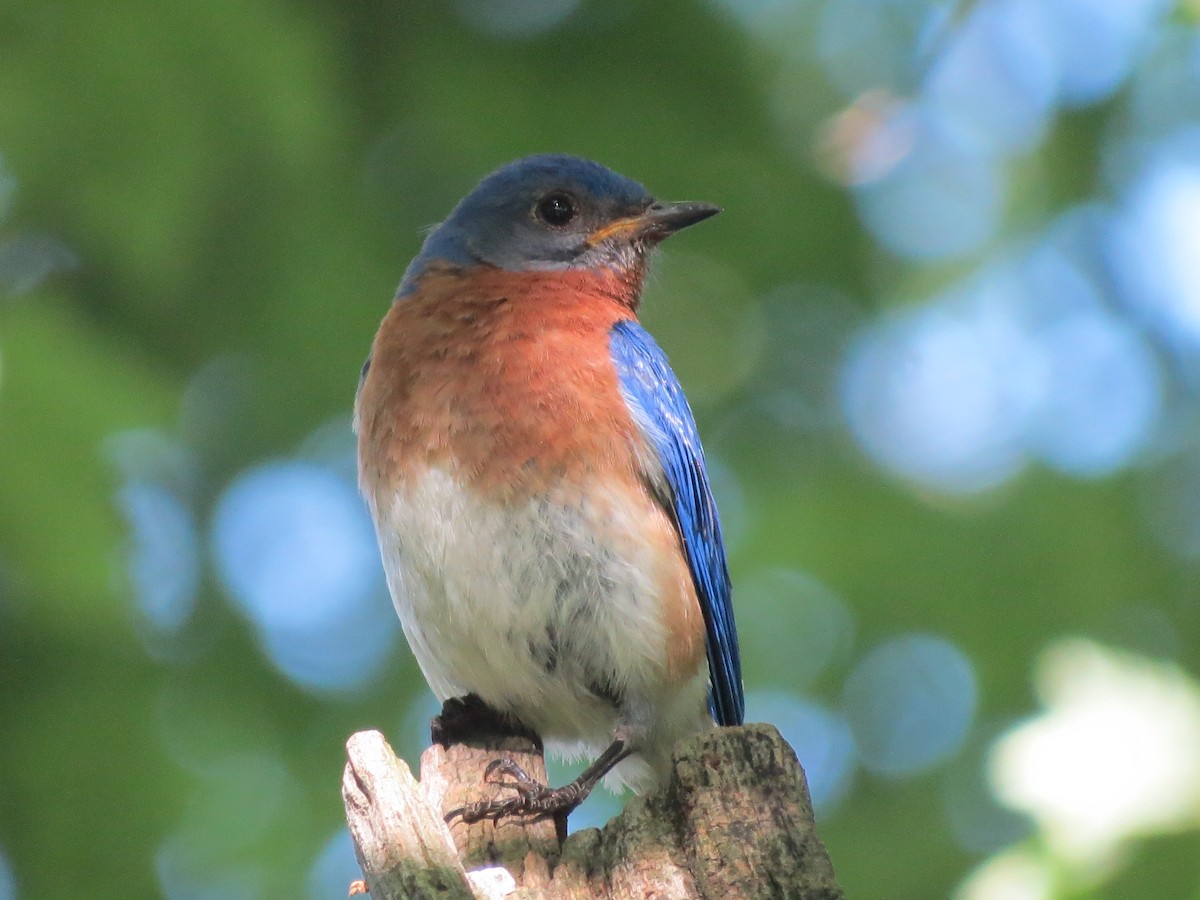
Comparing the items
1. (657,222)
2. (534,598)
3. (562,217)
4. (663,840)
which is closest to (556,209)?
(562,217)

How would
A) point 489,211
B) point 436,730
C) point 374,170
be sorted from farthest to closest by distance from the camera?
point 374,170 < point 489,211 < point 436,730

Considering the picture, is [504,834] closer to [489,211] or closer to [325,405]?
[489,211]

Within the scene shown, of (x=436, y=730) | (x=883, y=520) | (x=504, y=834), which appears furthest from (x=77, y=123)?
(x=883, y=520)

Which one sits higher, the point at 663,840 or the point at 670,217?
the point at 670,217

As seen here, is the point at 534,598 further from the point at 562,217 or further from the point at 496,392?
the point at 562,217

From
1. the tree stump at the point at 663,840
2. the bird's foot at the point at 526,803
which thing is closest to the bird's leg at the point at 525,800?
the bird's foot at the point at 526,803

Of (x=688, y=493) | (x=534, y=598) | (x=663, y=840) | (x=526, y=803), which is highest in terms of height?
(x=688, y=493)

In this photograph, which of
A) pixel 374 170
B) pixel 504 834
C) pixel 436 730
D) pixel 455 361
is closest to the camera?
pixel 504 834
